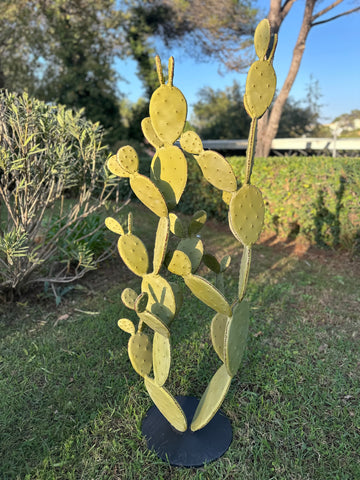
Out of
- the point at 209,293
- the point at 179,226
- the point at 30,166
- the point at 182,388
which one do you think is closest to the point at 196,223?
the point at 179,226

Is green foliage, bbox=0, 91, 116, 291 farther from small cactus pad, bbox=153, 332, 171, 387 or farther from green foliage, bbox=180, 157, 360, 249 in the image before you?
green foliage, bbox=180, 157, 360, 249

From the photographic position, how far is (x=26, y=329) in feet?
9.93

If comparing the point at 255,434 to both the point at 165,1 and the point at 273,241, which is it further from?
the point at 165,1

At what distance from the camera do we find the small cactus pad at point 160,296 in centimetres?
170

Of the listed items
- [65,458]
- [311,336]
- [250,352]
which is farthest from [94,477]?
[311,336]

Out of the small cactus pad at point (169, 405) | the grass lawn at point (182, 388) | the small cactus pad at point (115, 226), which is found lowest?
the grass lawn at point (182, 388)

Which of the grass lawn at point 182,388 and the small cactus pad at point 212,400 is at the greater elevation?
the small cactus pad at point 212,400

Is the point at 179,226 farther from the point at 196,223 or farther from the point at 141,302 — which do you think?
the point at 141,302

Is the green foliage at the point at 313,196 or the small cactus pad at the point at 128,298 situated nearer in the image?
the small cactus pad at the point at 128,298

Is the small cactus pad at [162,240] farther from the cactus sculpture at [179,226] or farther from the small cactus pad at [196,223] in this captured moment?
the small cactus pad at [196,223]

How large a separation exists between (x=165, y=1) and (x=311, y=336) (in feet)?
49.9


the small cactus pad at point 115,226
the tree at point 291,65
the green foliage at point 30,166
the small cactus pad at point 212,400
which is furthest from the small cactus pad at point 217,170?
the tree at point 291,65

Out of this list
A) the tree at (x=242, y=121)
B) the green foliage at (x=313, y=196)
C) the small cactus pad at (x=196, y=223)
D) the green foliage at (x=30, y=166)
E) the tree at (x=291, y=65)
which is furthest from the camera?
the tree at (x=242, y=121)

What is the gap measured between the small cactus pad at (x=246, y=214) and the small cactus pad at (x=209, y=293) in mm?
252
